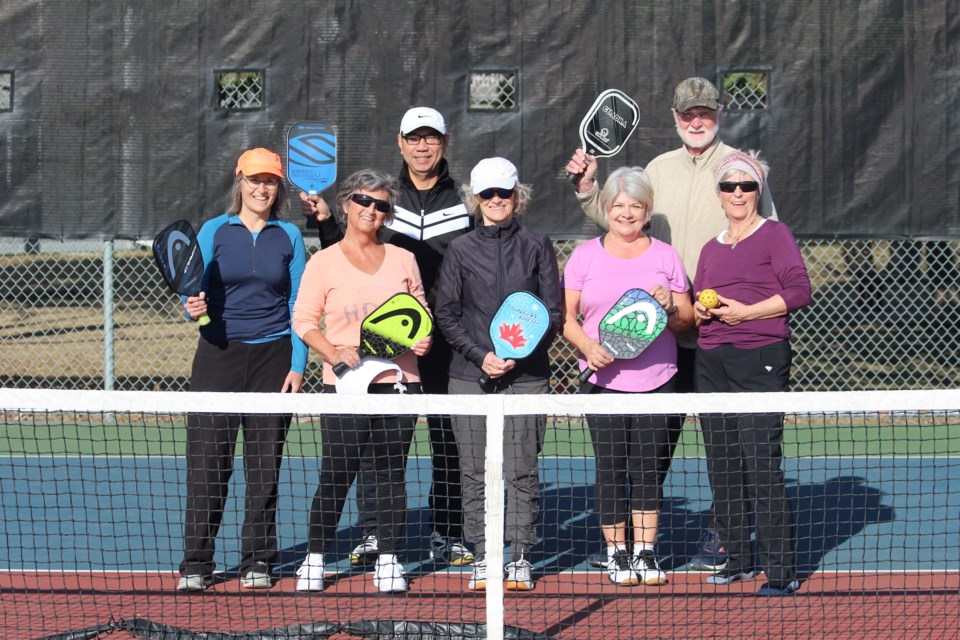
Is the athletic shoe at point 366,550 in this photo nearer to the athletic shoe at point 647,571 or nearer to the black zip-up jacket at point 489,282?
the black zip-up jacket at point 489,282

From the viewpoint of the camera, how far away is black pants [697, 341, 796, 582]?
4.81 m

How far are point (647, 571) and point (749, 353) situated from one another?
98cm

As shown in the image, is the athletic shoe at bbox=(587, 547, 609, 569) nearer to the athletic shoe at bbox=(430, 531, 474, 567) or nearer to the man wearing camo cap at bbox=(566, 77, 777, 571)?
the man wearing camo cap at bbox=(566, 77, 777, 571)

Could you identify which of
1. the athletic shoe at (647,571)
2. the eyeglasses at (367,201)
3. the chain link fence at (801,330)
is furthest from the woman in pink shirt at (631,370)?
the chain link fence at (801,330)

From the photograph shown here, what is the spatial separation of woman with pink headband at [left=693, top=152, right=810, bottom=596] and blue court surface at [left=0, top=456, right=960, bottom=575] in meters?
0.17

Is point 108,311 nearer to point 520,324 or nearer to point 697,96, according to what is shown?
point 520,324

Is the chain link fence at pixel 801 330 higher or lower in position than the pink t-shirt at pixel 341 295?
lower

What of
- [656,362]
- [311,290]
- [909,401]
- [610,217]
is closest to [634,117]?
[610,217]

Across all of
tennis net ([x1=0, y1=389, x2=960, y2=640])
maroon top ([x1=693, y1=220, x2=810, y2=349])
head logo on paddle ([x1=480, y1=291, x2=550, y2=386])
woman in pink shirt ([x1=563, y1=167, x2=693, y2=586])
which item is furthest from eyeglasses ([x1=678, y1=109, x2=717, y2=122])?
tennis net ([x1=0, y1=389, x2=960, y2=640])

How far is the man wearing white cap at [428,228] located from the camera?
5242 millimetres

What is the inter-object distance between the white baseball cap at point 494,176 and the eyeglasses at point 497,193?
2 cm

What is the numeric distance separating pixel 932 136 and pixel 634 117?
14.2ft

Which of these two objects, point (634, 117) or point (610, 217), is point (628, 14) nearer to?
point (634, 117)

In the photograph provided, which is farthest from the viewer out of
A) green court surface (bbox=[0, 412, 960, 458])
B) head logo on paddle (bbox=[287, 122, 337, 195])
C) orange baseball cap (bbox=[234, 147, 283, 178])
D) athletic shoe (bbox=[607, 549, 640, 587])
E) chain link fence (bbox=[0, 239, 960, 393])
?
chain link fence (bbox=[0, 239, 960, 393])
